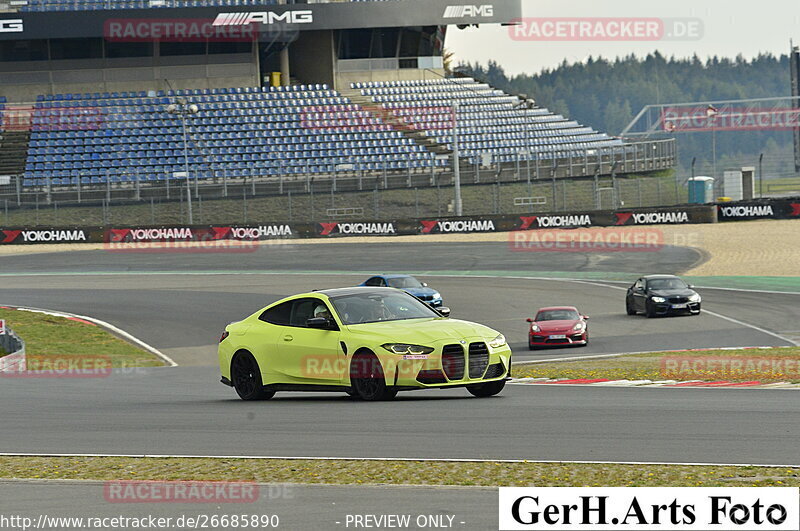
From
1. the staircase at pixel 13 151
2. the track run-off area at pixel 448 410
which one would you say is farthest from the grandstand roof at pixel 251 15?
the track run-off area at pixel 448 410

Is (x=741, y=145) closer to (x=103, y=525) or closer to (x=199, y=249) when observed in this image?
(x=199, y=249)

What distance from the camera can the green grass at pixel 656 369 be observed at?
1590cm

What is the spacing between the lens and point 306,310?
13703 mm

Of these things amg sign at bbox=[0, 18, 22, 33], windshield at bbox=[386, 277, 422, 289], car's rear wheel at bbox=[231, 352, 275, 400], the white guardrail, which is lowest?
the white guardrail

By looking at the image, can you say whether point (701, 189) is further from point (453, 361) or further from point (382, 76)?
point (453, 361)

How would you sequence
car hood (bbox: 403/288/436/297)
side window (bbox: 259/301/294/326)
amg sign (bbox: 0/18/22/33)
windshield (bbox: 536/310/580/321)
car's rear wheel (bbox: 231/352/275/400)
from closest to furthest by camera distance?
side window (bbox: 259/301/294/326), car's rear wheel (bbox: 231/352/275/400), windshield (bbox: 536/310/580/321), car hood (bbox: 403/288/436/297), amg sign (bbox: 0/18/22/33)

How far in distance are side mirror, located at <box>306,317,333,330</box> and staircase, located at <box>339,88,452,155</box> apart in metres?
51.3

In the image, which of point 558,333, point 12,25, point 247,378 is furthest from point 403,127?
point 247,378

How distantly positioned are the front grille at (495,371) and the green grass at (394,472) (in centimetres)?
371

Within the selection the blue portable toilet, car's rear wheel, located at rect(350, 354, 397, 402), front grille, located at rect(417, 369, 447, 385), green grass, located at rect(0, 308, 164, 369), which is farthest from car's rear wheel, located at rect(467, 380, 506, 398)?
the blue portable toilet

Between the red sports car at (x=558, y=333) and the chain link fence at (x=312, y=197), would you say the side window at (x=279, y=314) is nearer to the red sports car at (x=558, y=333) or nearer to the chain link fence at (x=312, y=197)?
the red sports car at (x=558, y=333)

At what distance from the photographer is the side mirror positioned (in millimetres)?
13141

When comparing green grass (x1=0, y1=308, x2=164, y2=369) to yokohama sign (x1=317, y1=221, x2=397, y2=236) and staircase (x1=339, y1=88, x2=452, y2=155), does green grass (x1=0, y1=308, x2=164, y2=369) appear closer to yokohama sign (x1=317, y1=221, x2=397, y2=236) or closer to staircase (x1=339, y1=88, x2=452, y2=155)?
yokohama sign (x1=317, y1=221, x2=397, y2=236)

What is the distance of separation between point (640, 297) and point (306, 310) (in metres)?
Answer: 19.6
